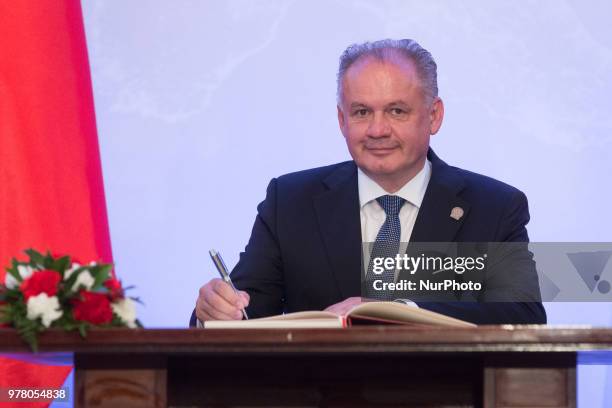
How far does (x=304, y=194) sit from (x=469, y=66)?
720 mm

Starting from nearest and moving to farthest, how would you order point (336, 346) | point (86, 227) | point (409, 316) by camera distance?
1. point (336, 346)
2. point (409, 316)
3. point (86, 227)

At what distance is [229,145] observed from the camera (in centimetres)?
312

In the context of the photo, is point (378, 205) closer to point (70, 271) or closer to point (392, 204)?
point (392, 204)

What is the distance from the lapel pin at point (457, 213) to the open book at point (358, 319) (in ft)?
3.44

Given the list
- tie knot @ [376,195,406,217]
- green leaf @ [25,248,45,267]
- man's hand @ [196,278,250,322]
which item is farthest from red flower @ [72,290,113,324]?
tie knot @ [376,195,406,217]

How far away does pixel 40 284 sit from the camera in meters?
1.52

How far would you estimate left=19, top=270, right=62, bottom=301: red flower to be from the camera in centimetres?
151

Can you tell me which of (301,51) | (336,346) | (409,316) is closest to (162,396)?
(336,346)

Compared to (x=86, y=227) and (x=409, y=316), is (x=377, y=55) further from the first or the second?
(x=409, y=316)

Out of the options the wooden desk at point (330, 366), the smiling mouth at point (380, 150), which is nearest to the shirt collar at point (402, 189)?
the smiling mouth at point (380, 150)

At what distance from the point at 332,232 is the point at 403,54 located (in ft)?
1.78

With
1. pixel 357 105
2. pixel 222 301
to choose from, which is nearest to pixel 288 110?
pixel 357 105

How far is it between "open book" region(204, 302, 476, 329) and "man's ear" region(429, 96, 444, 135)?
50.6 inches

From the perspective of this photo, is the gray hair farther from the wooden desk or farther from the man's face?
the wooden desk
